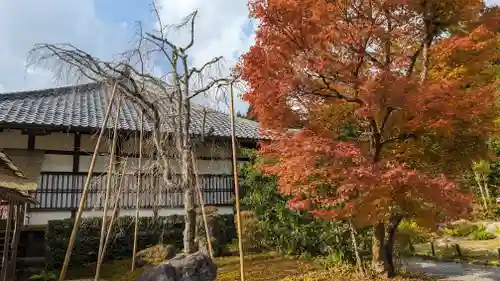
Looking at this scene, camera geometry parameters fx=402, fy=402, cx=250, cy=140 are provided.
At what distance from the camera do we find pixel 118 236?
11.4 metres

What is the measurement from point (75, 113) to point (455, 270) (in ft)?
40.5

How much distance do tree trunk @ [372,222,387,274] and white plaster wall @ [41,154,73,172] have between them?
28.8ft

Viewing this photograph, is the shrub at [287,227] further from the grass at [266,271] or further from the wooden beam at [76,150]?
the wooden beam at [76,150]

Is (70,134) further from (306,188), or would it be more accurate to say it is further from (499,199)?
(499,199)

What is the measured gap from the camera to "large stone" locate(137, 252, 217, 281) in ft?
22.8

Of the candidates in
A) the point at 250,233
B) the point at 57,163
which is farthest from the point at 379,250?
the point at 57,163

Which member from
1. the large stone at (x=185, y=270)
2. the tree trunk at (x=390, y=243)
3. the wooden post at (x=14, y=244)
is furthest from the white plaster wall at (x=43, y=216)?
the tree trunk at (x=390, y=243)

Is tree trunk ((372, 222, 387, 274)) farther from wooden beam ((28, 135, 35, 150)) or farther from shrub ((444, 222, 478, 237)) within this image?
shrub ((444, 222, 478, 237))

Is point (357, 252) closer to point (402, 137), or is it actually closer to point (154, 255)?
point (402, 137)

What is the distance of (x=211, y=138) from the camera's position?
1349 cm

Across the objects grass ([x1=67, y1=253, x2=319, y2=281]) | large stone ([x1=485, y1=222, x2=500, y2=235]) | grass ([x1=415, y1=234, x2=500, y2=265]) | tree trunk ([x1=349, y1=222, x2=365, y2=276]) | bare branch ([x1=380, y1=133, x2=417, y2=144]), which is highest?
bare branch ([x1=380, y1=133, x2=417, y2=144])

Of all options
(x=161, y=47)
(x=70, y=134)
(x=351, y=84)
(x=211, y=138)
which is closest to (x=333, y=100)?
(x=351, y=84)

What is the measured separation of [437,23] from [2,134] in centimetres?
1166

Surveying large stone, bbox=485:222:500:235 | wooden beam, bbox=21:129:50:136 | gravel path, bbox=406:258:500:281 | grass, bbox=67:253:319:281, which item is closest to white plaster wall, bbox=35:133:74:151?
wooden beam, bbox=21:129:50:136
